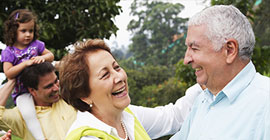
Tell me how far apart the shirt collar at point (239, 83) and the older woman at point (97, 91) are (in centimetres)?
62

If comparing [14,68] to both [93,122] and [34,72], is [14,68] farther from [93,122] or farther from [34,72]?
[93,122]

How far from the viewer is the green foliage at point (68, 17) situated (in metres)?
3.88

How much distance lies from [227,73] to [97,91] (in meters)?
0.81

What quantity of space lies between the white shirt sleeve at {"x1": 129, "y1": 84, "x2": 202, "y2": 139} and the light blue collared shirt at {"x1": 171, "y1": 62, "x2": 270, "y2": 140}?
1.52ft

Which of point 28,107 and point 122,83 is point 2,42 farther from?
point 122,83

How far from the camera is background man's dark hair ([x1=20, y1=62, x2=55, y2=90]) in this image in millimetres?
2879

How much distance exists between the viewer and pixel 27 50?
3.14m

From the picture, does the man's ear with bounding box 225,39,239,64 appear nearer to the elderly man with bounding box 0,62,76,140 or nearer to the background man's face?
the elderly man with bounding box 0,62,76,140

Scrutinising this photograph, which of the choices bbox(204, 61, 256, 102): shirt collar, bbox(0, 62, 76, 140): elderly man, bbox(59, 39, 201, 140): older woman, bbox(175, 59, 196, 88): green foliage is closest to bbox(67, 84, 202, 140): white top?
bbox(59, 39, 201, 140): older woman

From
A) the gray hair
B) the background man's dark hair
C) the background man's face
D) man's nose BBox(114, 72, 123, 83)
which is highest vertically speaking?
the gray hair

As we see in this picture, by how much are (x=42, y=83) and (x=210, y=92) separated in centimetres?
168

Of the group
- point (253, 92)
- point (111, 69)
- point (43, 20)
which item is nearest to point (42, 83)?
point (111, 69)

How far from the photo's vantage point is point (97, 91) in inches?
73.7

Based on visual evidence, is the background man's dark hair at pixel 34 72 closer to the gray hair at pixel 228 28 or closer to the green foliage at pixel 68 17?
the green foliage at pixel 68 17
